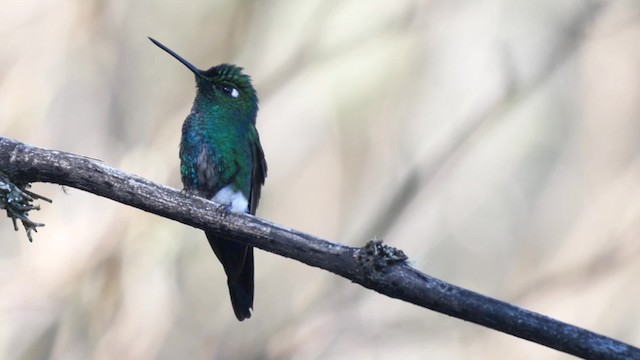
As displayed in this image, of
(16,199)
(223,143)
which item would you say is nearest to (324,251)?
(16,199)

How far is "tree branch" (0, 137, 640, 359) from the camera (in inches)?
88.0

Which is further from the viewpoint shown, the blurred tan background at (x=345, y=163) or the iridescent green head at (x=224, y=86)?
the blurred tan background at (x=345, y=163)

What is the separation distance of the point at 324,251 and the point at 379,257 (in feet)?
0.60

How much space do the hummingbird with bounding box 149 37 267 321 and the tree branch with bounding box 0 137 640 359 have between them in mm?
1598

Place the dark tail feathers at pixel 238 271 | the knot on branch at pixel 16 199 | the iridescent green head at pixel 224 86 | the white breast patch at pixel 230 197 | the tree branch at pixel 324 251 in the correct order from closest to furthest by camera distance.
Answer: the tree branch at pixel 324 251, the knot on branch at pixel 16 199, the dark tail feathers at pixel 238 271, the white breast patch at pixel 230 197, the iridescent green head at pixel 224 86

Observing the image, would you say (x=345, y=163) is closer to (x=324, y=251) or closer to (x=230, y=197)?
(x=230, y=197)

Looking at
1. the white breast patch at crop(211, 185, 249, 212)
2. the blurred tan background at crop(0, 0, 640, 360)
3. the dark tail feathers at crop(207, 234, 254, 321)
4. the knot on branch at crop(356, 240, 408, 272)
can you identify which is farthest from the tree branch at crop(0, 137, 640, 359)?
the blurred tan background at crop(0, 0, 640, 360)

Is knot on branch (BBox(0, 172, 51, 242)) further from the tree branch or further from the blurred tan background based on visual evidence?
the blurred tan background

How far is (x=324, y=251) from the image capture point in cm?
257

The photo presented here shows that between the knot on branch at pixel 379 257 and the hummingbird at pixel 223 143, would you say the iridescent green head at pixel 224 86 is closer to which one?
the hummingbird at pixel 223 143

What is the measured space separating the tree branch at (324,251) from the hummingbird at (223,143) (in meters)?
1.60

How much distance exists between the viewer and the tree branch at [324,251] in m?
2.24

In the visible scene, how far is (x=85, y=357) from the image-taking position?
689 centimetres

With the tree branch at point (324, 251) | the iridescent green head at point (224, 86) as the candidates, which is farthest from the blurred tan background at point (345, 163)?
the tree branch at point (324, 251)
